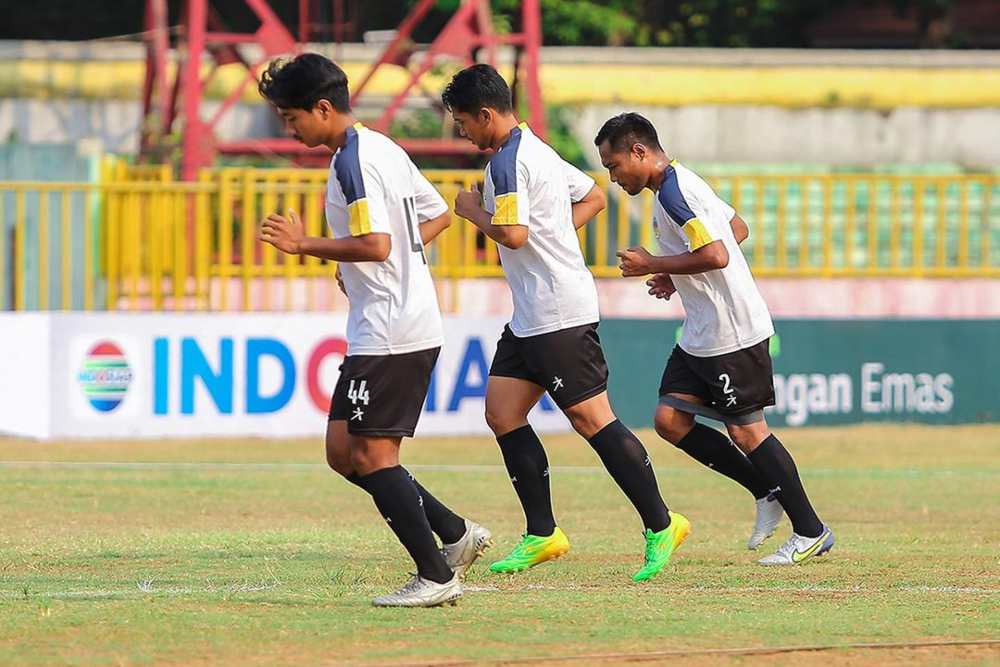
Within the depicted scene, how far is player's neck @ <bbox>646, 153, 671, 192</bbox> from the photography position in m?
8.41

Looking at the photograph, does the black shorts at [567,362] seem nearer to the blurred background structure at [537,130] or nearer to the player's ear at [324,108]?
the player's ear at [324,108]

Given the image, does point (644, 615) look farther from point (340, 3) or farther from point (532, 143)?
point (340, 3)

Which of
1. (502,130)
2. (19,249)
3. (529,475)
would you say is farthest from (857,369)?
(502,130)

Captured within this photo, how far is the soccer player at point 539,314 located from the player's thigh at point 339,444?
1.06 meters

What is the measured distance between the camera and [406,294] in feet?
23.2

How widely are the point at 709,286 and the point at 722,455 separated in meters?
0.82

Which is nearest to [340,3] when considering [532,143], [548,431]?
[548,431]

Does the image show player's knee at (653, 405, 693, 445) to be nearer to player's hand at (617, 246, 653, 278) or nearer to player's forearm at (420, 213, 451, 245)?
player's hand at (617, 246, 653, 278)

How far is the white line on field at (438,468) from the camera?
46.6 feet

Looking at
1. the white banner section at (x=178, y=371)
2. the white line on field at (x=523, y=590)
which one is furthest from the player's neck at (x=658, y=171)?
the white banner section at (x=178, y=371)

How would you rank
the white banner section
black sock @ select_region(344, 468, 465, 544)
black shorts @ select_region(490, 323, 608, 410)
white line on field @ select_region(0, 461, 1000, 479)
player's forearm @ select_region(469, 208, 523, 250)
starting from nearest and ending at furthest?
black sock @ select_region(344, 468, 465, 544) < player's forearm @ select_region(469, 208, 523, 250) < black shorts @ select_region(490, 323, 608, 410) < white line on field @ select_region(0, 461, 1000, 479) < the white banner section

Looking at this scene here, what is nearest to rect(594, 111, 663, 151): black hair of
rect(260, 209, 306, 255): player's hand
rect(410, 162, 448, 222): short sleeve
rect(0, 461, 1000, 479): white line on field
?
rect(410, 162, 448, 222): short sleeve

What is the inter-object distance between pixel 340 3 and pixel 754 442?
1948 cm

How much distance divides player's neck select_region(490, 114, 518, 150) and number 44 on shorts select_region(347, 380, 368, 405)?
139 centimetres
